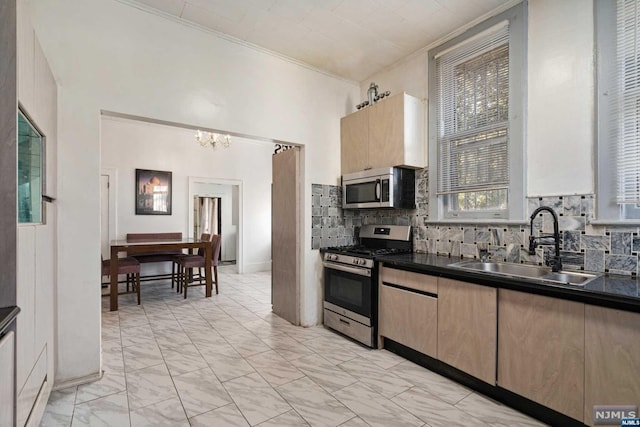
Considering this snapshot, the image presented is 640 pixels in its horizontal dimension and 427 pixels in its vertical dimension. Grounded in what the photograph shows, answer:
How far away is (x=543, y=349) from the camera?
5.60 ft

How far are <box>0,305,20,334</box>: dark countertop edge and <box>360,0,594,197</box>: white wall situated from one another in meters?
2.99

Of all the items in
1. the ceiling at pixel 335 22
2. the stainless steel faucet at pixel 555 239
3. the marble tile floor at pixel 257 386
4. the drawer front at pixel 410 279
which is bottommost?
the marble tile floor at pixel 257 386

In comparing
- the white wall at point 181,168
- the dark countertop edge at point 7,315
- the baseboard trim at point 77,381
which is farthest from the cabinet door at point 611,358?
the white wall at point 181,168

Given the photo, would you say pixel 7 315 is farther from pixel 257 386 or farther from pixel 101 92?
pixel 101 92

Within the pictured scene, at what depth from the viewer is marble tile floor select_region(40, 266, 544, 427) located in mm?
1817

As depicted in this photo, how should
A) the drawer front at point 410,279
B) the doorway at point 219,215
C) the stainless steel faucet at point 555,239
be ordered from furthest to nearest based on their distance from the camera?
the doorway at point 219,215 → the drawer front at point 410,279 → the stainless steel faucet at point 555,239

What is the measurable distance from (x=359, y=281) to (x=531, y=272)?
135 cm

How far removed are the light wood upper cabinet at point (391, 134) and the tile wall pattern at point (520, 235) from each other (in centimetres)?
31

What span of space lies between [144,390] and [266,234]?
16.0ft

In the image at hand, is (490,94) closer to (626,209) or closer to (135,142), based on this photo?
(626,209)

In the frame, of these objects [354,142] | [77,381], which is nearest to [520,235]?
[354,142]

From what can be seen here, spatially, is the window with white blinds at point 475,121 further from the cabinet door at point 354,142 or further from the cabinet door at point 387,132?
the cabinet door at point 354,142

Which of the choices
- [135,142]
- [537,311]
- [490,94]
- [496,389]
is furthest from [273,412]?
[135,142]

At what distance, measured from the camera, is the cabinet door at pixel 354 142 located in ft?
10.7
